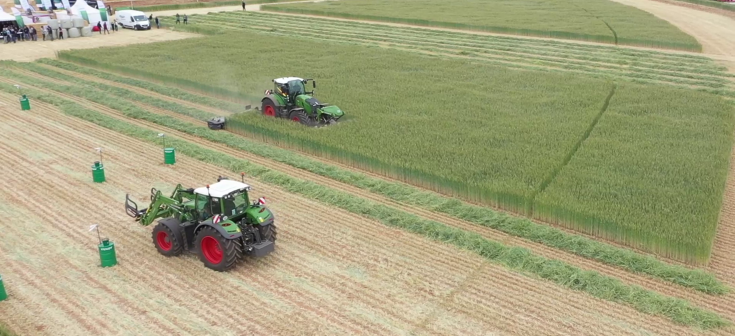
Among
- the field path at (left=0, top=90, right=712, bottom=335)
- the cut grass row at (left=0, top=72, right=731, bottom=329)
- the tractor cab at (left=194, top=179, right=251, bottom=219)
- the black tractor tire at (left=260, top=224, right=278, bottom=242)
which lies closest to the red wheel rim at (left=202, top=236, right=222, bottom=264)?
the field path at (left=0, top=90, right=712, bottom=335)

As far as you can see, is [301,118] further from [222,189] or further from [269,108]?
[222,189]

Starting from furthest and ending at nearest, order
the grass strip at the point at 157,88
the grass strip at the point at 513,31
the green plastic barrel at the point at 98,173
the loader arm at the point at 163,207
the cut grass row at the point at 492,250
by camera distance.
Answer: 1. the grass strip at the point at 513,31
2. the grass strip at the point at 157,88
3. the green plastic barrel at the point at 98,173
4. the loader arm at the point at 163,207
5. the cut grass row at the point at 492,250

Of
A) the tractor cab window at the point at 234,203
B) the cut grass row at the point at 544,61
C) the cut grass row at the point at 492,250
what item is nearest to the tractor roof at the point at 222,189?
the tractor cab window at the point at 234,203

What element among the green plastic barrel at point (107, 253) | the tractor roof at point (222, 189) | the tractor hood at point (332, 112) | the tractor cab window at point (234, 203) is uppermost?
the tractor roof at point (222, 189)

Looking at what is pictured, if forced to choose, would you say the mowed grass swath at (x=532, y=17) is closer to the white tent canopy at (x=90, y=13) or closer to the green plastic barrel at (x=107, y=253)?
the white tent canopy at (x=90, y=13)

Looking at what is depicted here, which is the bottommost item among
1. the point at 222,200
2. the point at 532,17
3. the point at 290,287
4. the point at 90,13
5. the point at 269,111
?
the point at 290,287

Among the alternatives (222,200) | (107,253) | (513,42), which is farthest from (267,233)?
(513,42)
